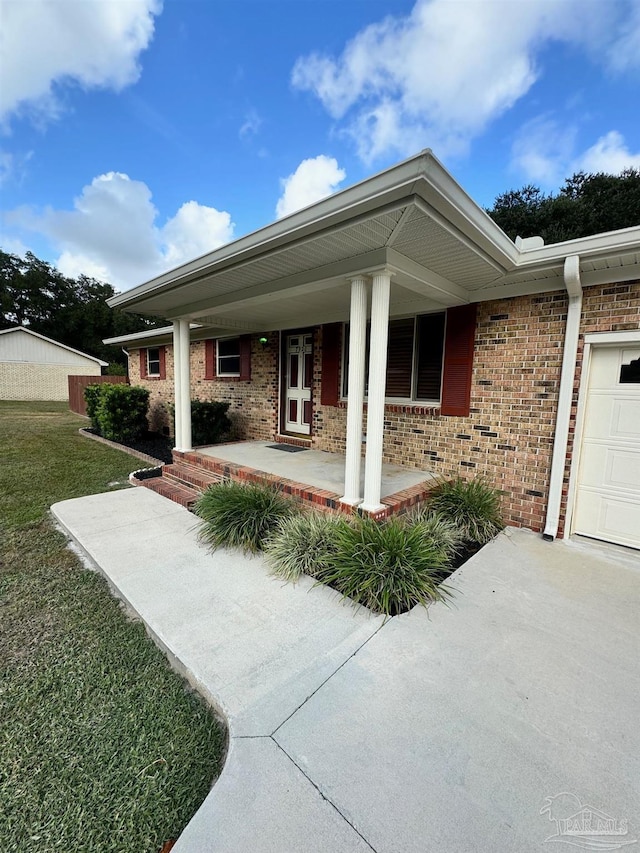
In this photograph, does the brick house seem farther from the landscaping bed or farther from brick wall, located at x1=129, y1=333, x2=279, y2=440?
brick wall, located at x1=129, y1=333, x2=279, y2=440

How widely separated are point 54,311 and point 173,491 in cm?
4263

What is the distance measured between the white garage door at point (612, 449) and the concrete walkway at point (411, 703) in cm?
67

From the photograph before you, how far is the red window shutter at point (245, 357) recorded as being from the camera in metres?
8.10

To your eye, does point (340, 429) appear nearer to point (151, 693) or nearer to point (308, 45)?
point (151, 693)

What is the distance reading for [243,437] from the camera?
28.2 ft

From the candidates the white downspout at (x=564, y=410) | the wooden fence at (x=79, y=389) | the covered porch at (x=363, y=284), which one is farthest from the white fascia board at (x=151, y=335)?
the white downspout at (x=564, y=410)

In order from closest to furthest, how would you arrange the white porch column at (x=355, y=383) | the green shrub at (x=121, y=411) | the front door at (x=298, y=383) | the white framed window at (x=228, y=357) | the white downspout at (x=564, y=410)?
the white porch column at (x=355, y=383), the white downspout at (x=564, y=410), the front door at (x=298, y=383), the white framed window at (x=228, y=357), the green shrub at (x=121, y=411)

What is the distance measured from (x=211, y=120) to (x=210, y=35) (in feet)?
8.58

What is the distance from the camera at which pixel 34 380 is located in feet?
84.0

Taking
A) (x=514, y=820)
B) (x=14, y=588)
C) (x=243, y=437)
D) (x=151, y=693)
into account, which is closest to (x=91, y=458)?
(x=243, y=437)

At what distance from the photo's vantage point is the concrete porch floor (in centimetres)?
468

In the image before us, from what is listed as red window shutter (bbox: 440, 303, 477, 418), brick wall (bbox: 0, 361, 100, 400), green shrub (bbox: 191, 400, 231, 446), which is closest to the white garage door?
red window shutter (bbox: 440, 303, 477, 418)

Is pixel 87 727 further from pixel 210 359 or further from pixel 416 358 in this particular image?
pixel 210 359

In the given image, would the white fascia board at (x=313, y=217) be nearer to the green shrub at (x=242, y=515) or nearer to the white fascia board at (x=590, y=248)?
the white fascia board at (x=590, y=248)
